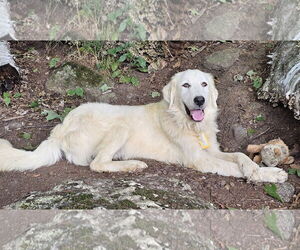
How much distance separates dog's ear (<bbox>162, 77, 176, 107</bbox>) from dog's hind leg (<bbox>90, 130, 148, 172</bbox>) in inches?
18.8

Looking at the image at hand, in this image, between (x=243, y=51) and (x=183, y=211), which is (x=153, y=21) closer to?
(x=243, y=51)

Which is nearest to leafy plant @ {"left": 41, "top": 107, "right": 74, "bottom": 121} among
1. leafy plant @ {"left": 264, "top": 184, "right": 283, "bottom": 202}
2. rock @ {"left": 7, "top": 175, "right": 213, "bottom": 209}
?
rock @ {"left": 7, "top": 175, "right": 213, "bottom": 209}

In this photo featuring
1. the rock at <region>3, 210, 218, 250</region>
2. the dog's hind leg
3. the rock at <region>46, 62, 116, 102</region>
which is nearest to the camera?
the rock at <region>3, 210, 218, 250</region>

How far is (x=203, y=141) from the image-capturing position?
154 inches

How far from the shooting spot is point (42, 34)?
5184mm

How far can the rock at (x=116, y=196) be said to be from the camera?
294 centimetres

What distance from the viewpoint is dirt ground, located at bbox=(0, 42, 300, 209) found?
11.3 feet

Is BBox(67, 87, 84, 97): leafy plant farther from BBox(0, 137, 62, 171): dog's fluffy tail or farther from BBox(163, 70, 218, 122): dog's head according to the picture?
BBox(163, 70, 218, 122): dog's head

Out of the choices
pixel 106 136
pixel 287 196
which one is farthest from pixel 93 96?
pixel 287 196

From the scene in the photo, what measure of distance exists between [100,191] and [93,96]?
145cm

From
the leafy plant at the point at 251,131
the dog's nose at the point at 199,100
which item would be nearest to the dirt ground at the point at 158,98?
the leafy plant at the point at 251,131

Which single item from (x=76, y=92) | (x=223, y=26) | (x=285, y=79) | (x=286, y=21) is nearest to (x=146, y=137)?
(x=76, y=92)

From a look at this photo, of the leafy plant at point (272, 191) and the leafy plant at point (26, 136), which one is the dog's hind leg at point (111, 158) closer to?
the leafy plant at point (26, 136)

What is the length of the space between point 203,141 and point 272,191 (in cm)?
83
